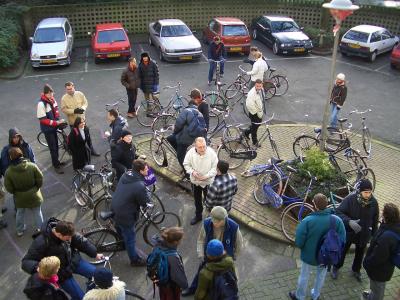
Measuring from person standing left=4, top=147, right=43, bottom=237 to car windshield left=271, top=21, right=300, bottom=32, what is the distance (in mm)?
15224

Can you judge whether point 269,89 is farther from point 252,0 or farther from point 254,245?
point 252,0

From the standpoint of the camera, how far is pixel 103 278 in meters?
4.75

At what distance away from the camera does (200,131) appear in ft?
28.9

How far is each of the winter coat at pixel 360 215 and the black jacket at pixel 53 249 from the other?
3.69 metres

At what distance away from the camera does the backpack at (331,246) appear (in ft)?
19.1

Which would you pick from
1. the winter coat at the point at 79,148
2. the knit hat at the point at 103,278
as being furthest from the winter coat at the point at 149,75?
the knit hat at the point at 103,278

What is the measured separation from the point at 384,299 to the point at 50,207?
6.35 metres

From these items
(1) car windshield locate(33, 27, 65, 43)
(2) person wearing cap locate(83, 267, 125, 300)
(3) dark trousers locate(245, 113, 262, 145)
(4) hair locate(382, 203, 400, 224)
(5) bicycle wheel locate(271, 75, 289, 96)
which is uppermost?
(4) hair locate(382, 203, 400, 224)

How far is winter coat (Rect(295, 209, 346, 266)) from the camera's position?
5816 millimetres

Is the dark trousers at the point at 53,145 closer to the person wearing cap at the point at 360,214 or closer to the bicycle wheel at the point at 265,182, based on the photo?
the bicycle wheel at the point at 265,182

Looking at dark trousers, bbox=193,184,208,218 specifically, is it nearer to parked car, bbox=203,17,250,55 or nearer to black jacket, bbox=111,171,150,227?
black jacket, bbox=111,171,150,227

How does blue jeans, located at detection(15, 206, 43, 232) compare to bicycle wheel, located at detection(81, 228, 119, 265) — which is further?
blue jeans, located at detection(15, 206, 43, 232)

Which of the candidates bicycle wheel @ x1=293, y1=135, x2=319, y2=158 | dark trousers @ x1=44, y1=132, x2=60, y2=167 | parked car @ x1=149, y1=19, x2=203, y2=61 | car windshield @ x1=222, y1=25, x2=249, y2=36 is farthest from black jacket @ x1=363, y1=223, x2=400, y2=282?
car windshield @ x1=222, y1=25, x2=249, y2=36

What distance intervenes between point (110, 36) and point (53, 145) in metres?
9.62
